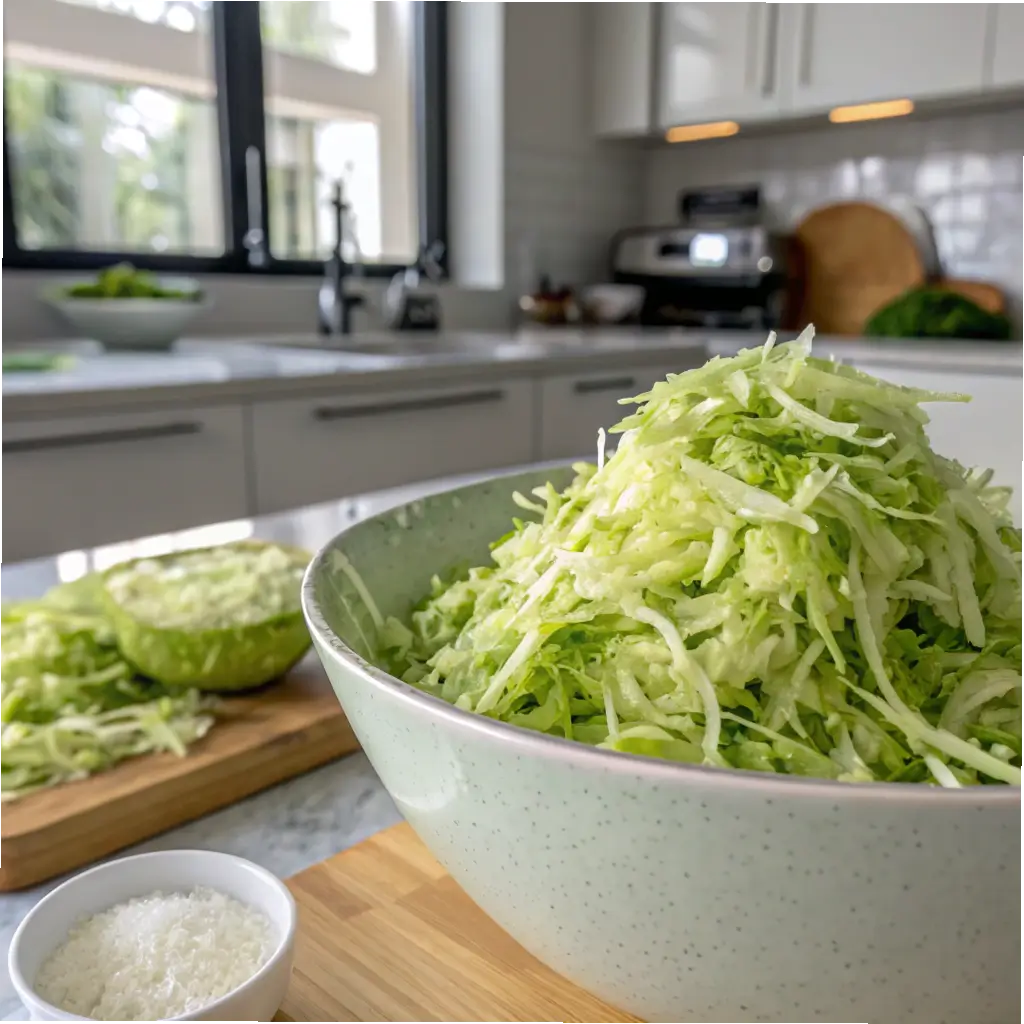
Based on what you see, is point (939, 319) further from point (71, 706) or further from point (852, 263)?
point (71, 706)

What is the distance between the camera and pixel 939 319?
265 centimetres

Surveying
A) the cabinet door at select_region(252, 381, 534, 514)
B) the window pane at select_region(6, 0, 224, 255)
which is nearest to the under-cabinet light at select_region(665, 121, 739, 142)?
the cabinet door at select_region(252, 381, 534, 514)

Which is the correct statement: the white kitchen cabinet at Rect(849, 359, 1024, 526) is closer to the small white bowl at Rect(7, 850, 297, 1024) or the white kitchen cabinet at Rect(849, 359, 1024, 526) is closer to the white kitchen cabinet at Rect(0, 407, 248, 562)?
the small white bowl at Rect(7, 850, 297, 1024)

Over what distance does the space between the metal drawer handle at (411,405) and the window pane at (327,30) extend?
1.33m

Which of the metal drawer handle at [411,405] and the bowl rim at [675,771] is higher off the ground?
the bowl rim at [675,771]

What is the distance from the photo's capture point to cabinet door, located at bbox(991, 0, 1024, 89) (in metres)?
2.49

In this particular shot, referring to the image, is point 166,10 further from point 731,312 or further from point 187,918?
point 187,918

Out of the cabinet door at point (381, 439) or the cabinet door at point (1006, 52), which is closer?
the cabinet door at point (381, 439)

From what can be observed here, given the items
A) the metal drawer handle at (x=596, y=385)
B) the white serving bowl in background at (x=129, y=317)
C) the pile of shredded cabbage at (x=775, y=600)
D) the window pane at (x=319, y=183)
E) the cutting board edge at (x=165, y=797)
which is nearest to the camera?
the pile of shredded cabbage at (x=775, y=600)

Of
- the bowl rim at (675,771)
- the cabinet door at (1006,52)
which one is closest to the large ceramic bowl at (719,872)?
the bowl rim at (675,771)

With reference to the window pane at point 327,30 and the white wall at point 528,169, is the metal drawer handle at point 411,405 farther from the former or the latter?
the window pane at point 327,30

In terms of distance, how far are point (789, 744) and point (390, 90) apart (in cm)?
322

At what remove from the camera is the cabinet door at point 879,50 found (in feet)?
8.55

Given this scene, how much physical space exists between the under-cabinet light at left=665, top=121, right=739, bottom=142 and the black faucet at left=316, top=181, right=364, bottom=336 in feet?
4.16
